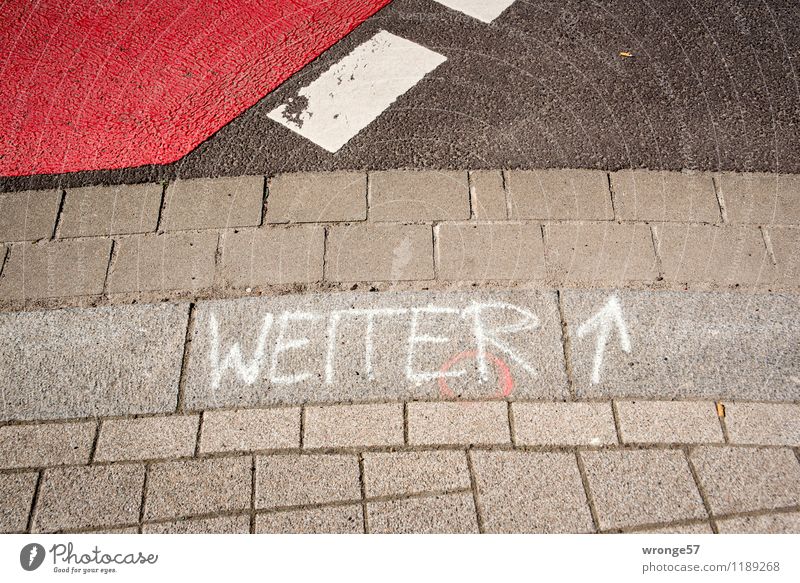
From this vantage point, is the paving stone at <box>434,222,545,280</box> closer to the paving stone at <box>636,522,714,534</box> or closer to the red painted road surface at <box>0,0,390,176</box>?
the paving stone at <box>636,522,714,534</box>

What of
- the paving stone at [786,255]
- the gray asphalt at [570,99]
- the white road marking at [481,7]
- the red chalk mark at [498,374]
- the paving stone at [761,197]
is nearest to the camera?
the red chalk mark at [498,374]

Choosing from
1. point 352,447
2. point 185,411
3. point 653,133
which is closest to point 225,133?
point 185,411

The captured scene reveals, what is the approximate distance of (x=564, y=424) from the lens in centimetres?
260

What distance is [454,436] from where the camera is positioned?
8.44 feet

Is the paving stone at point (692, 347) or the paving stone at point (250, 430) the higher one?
the paving stone at point (250, 430)

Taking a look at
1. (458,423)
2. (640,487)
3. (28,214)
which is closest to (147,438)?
(458,423)

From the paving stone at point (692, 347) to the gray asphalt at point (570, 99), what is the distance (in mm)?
886

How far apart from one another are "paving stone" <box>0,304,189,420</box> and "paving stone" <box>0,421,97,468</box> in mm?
54

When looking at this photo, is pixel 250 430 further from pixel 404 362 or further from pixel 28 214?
pixel 28 214

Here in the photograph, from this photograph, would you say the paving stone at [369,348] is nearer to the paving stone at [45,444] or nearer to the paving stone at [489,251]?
the paving stone at [489,251]

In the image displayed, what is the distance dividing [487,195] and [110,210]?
1.94 metres

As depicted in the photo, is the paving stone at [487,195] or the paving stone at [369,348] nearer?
the paving stone at [369,348]

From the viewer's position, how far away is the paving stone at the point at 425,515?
2.38 meters
